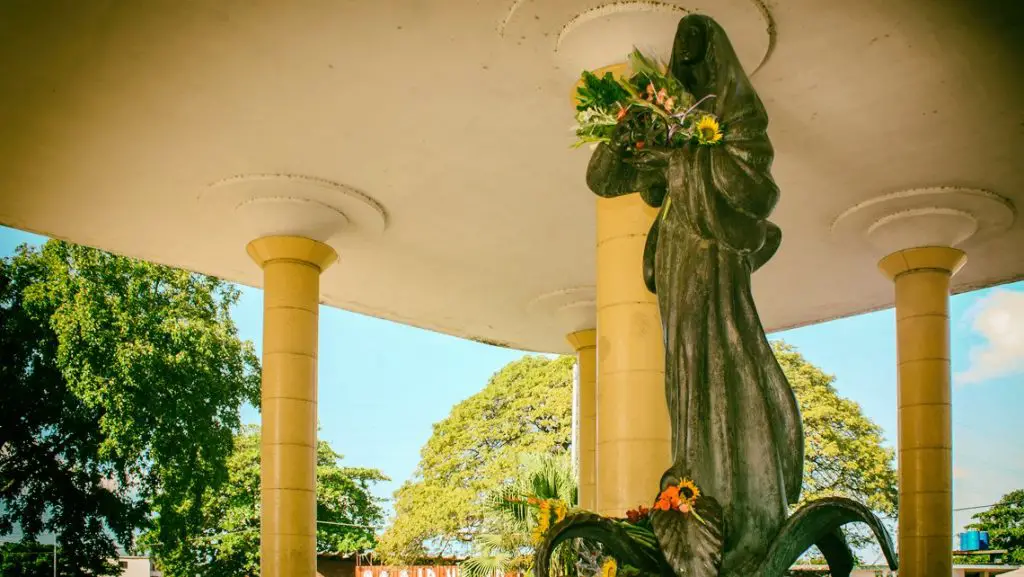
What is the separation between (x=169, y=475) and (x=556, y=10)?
22672 mm

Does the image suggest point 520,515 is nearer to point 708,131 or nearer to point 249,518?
point 708,131

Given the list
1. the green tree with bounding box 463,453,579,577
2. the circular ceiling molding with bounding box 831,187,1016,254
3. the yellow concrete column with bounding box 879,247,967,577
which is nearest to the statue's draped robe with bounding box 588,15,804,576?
the circular ceiling molding with bounding box 831,187,1016,254

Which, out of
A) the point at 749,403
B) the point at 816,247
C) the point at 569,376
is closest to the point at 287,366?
the point at 816,247

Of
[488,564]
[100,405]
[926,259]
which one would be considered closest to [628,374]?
[926,259]

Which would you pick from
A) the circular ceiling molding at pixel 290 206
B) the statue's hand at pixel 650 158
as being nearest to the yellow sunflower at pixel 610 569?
the statue's hand at pixel 650 158

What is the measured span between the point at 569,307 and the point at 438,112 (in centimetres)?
819

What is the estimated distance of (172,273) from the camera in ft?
97.0

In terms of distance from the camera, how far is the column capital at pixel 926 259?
43.6 ft

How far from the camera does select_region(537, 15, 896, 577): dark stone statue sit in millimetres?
3479

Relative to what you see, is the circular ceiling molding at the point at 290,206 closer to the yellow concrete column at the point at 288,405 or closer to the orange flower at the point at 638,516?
the yellow concrete column at the point at 288,405

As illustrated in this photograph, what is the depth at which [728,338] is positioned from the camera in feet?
11.9

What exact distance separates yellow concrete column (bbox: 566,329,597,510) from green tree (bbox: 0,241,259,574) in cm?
1310

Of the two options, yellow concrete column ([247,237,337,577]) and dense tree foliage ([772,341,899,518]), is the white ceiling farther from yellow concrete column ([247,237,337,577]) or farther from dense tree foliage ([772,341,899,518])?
dense tree foliage ([772,341,899,518])

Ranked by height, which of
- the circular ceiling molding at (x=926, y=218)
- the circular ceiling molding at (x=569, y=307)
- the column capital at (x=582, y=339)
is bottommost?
the column capital at (x=582, y=339)
